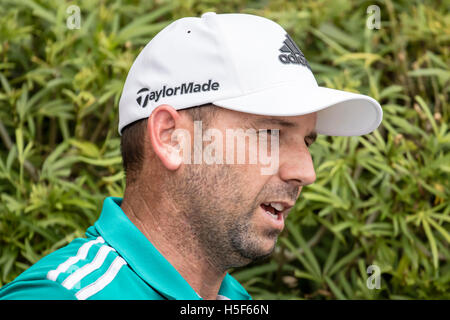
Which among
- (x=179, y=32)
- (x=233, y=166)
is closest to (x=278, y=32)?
(x=179, y=32)

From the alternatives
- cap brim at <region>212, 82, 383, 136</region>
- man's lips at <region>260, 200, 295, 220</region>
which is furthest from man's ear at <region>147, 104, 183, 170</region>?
man's lips at <region>260, 200, 295, 220</region>

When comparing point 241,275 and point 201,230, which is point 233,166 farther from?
point 241,275

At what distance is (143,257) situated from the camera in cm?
133

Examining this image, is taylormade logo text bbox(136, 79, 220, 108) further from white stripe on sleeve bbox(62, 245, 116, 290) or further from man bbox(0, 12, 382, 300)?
white stripe on sleeve bbox(62, 245, 116, 290)

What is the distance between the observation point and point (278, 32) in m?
1.44

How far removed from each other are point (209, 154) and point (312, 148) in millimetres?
1055

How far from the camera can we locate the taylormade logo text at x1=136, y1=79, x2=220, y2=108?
134cm

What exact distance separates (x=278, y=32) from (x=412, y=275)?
1.13 meters

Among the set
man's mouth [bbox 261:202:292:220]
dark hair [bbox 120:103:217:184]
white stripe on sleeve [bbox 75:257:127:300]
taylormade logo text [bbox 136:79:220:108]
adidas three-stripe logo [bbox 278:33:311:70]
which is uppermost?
adidas three-stripe logo [bbox 278:33:311:70]

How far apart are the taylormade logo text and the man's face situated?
60 mm

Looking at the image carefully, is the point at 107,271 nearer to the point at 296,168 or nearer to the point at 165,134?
the point at 165,134

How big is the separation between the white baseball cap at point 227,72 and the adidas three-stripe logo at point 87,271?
0.32m

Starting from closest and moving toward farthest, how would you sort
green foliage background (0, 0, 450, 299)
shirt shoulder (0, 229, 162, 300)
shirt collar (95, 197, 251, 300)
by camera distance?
shirt shoulder (0, 229, 162, 300) → shirt collar (95, 197, 251, 300) → green foliage background (0, 0, 450, 299)

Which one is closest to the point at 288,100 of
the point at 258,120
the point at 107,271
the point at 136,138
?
the point at 258,120
